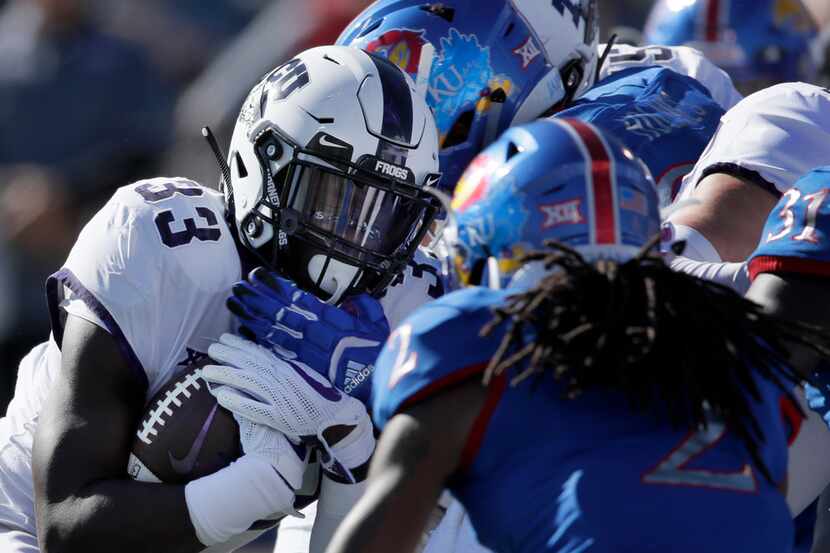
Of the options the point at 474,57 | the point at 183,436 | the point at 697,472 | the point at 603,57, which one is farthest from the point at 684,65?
the point at 697,472

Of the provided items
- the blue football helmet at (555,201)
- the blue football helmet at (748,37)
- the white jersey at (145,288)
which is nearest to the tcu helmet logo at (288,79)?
the white jersey at (145,288)

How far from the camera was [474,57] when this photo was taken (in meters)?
3.91

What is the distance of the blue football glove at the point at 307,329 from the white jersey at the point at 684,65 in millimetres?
1692

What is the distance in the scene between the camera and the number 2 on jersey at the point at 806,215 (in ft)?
8.53

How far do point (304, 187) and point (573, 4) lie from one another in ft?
4.30

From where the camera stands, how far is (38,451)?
→ 9.66ft

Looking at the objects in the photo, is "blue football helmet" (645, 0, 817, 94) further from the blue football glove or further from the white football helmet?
the blue football glove

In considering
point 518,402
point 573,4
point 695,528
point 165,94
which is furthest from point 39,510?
point 165,94

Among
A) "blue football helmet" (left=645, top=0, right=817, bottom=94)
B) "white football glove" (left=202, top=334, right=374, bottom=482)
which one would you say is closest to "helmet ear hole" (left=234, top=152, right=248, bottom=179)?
"white football glove" (left=202, top=334, right=374, bottom=482)

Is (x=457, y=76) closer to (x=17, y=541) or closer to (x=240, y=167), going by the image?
(x=240, y=167)

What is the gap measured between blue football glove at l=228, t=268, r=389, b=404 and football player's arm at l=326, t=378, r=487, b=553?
93cm

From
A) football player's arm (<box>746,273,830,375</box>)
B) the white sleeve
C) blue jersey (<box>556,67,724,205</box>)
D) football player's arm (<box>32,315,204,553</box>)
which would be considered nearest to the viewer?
football player's arm (<box>746,273,830,375</box>)

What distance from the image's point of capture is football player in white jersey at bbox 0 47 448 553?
287 centimetres

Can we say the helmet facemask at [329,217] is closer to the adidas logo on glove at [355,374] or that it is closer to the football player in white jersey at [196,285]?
the football player in white jersey at [196,285]
